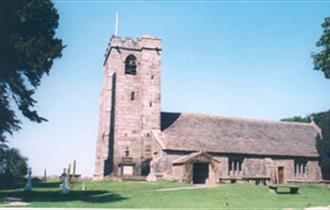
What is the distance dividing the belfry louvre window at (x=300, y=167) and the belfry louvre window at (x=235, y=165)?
7770 mm

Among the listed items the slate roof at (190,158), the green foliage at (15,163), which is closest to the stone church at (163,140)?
the slate roof at (190,158)

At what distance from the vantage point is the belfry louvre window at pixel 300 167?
4706cm

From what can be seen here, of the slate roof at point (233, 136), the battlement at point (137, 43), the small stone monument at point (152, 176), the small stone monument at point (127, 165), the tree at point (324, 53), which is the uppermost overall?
the battlement at point (137, 43)

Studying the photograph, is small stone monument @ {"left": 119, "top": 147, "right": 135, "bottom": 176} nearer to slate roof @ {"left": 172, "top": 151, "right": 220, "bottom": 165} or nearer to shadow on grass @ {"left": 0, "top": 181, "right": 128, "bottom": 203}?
slate roof @ {"left": 172, "top": 151, "right": 220, "bottom": 165}

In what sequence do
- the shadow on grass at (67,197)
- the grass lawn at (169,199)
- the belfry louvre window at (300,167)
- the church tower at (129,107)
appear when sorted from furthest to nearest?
the belfry louvre window at (300,167) < the church tower at (129,107) < the shadow on grass at (67,197) < the grass lawn at (169,199)

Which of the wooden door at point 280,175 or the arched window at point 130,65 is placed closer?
the wooden door at point 280,175

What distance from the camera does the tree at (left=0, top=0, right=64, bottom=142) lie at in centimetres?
2289

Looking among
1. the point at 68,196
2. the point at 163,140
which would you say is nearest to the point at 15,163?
the point at 163,140

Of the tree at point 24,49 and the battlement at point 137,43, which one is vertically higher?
the battlement at point 137,43

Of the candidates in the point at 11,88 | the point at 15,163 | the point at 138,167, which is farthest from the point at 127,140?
the point at 15,163

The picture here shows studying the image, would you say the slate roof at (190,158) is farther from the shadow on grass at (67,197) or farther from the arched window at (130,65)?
the shadow on grass at (67,197)

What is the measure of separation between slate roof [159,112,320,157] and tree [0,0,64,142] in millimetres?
18930

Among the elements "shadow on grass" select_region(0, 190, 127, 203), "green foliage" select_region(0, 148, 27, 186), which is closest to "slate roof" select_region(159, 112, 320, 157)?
"shadow on grass" select_region(0, 190, 127, 203)

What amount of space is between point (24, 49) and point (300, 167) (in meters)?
36.9
